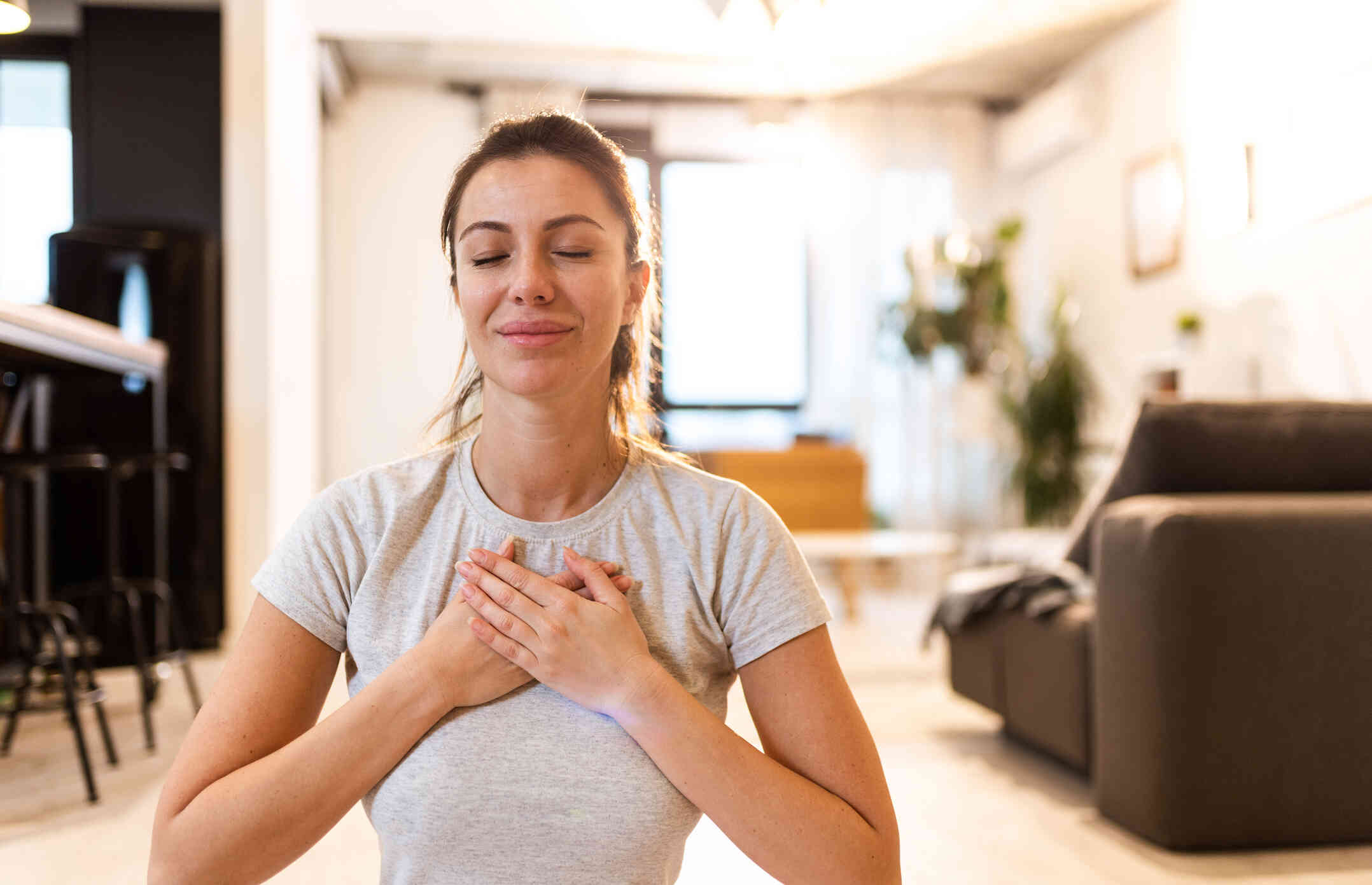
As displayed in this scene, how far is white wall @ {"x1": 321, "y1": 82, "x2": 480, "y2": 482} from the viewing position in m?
6.85

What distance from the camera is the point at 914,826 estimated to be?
239cm

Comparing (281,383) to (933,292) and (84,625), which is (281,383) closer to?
(84,625)

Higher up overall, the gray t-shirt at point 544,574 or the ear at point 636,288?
the ear at point 636,288

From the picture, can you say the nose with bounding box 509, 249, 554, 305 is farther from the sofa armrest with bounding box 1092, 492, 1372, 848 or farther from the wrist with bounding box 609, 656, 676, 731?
the sofa armrest with bounding box 1092, 492, 1372, 848

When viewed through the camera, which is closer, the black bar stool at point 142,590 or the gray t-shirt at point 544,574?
the gray t-shirt at point 544,574

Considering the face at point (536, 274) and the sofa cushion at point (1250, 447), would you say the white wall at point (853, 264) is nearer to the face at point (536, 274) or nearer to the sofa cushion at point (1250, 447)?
the sofa cushion at point (1250, 447)

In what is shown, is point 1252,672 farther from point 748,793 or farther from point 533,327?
point 533,327

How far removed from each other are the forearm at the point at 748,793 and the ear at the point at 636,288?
1.24ft

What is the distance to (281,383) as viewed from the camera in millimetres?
4898

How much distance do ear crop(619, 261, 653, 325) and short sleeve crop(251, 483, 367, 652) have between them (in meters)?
0.33

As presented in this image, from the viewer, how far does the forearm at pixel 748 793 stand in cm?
90

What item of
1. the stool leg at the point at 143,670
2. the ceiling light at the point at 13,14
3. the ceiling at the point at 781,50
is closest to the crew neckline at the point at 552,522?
the stool leg at the point at 143,670

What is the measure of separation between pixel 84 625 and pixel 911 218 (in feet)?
17.3

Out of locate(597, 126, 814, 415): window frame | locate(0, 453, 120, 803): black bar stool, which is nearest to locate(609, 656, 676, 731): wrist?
locate(0, 453, 120, 803): black bar stool
